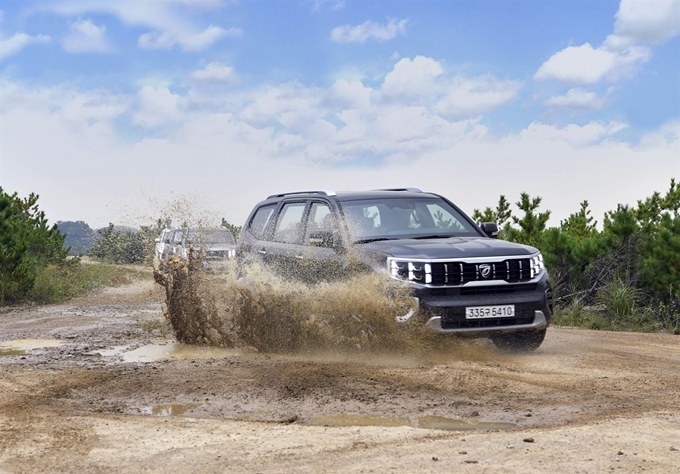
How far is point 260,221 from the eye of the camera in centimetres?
1243

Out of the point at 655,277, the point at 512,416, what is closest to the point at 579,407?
the point at 512,416

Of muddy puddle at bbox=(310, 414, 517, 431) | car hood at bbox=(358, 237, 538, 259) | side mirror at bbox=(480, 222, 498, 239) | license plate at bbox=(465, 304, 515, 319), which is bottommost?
muddy puddle at bbox=(310, 414, 517, 431)

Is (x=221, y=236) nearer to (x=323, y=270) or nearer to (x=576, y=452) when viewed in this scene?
(x=323, y=270)

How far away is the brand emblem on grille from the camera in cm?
966

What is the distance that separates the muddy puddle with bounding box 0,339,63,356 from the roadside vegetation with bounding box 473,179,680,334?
8.20 m

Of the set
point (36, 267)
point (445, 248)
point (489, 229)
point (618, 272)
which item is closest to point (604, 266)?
point (618, 272)

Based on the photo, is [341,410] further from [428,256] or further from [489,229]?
[489,229]

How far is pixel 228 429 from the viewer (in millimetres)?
6445

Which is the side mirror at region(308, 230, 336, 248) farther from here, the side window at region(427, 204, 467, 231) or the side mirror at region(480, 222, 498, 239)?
the side mirror at region(480, 222, 498, 239)

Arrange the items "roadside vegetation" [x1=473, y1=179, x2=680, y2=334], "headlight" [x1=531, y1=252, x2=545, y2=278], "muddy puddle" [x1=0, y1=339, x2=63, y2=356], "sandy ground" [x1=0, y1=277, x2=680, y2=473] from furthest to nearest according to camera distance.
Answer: "roadside vegetation" [x1=473, y1=179, x2=680, y2=334] → "muddy puddle" [x1=0, y1=339, x2=63, y2=356] → "headlight" [x1=531, y1=252, x2=545, y2=278] → "sandy ground" [x1=0, y1=277, x2=680, y2=473]

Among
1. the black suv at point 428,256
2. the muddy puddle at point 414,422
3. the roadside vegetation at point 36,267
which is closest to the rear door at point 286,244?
the black suv at point 428,256

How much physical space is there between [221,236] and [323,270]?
559 inches

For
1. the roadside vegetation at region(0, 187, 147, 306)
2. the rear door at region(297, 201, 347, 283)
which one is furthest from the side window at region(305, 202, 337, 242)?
the roadside vegetation at region(0, 187, 147, 306)

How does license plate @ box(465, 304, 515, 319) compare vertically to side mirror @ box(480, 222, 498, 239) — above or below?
below
